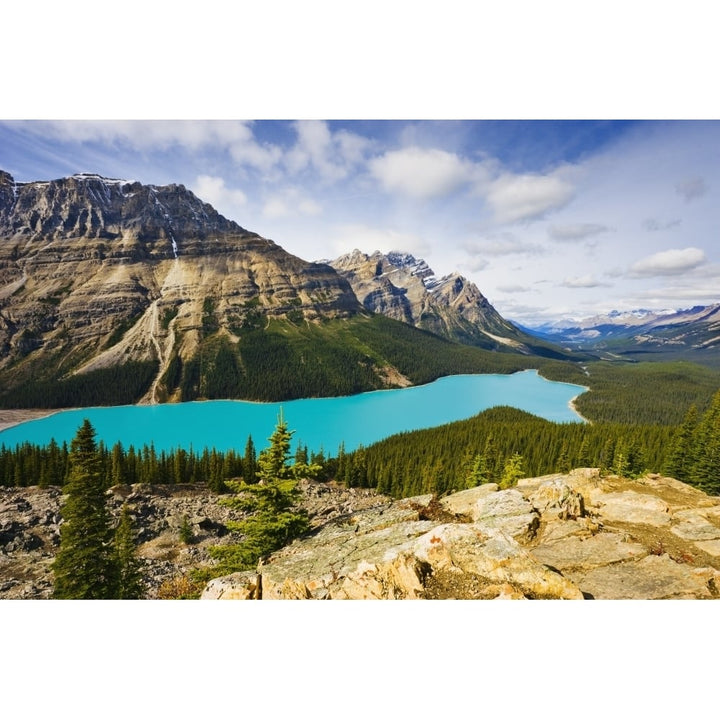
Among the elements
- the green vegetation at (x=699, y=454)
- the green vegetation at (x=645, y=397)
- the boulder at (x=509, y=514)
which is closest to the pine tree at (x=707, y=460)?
the green vegetation at (x=699, y=454)

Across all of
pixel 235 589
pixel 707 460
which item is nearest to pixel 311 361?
pixel 707 460

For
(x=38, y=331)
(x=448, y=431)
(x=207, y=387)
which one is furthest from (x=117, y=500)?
(x=38, y=331)

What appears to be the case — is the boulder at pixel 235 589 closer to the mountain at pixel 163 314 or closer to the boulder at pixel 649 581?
the boulder at pixel 649 581

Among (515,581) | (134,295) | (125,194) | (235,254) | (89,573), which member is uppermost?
(125,194)

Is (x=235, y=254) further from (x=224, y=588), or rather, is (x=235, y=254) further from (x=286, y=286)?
(x=224, y=588)

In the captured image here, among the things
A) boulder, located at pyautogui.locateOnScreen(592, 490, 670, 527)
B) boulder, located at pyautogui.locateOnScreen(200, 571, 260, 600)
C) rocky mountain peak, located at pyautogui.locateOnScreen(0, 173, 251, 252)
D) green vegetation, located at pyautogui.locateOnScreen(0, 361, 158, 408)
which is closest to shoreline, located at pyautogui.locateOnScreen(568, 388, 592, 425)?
boulder, located at pyautogui.locateOnScreen(592, 490, 670, 527)

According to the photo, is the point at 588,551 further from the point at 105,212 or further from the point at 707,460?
Answer: the point at 105,212
